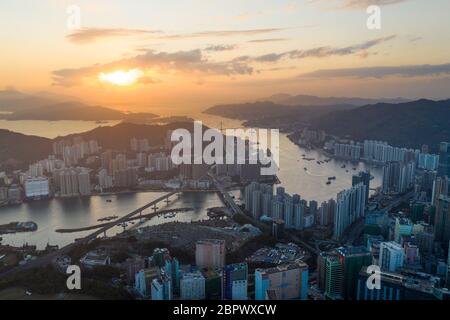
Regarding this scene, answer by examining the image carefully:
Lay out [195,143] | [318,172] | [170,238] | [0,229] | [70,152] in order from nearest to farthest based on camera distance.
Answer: [170,238], [0,229], [318,172], [70,152], [195,143]

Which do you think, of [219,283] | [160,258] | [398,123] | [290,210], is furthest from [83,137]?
[398,123]

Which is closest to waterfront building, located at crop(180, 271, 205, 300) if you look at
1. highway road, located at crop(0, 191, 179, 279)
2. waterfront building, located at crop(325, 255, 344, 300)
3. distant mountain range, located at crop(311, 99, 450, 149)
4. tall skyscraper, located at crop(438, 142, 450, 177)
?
waterfront building, located at crop(325, 255, 344, 300)

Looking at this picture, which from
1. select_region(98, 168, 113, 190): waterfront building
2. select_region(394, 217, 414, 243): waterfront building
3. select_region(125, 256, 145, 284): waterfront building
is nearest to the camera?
select_region(125, 256, 145, 284): waterfront building

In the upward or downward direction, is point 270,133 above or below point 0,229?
above

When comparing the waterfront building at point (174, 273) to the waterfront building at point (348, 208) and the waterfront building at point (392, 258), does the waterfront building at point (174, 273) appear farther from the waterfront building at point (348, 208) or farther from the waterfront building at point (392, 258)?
the waterfront building at point (348, 208)

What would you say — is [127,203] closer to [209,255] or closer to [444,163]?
[209,255]

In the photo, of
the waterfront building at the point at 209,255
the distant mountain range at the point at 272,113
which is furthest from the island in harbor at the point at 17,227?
the distant mountain range at the point at 272,113

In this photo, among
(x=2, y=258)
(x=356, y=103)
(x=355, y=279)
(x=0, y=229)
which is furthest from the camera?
(x=356, y=103)

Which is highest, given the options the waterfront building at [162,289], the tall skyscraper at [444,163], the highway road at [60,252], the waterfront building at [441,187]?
the tall skyscraper at [444,163]

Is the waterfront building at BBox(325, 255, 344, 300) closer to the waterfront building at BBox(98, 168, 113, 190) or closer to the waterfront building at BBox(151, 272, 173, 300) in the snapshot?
the waterfront building at BBox(151, 272, 173, 300)
